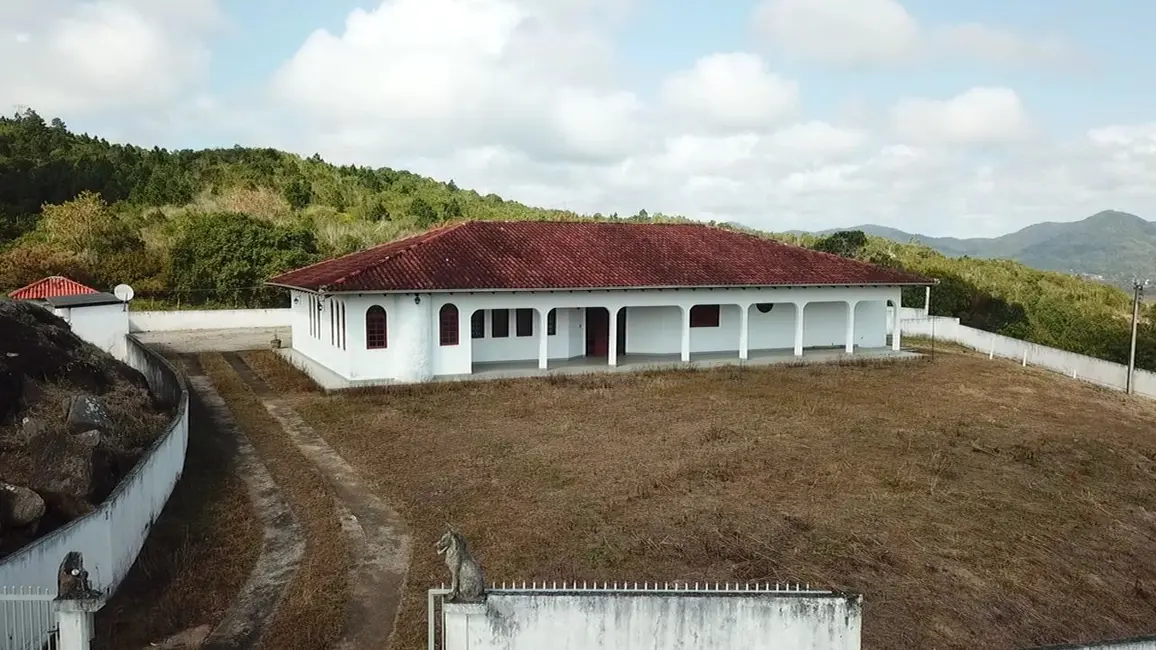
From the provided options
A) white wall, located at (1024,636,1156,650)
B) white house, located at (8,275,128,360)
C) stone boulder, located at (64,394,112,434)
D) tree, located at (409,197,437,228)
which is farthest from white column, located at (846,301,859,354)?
tree, located at (409,197,437,228)

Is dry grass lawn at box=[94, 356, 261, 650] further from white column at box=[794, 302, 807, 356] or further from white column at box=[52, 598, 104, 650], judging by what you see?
white column at box=[794, 302, 807, 356]

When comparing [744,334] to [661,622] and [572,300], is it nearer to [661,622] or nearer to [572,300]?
[572,300]

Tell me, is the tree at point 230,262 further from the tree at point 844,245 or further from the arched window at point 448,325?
the tree at point 844,245

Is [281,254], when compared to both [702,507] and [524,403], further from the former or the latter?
[702,507]

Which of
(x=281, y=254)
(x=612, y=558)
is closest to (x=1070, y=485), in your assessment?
(x=612, y=558)

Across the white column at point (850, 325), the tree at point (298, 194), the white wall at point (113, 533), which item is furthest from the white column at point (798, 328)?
the tree at point (298, 194)

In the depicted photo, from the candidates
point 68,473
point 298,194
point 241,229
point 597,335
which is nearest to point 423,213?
point 298,194
